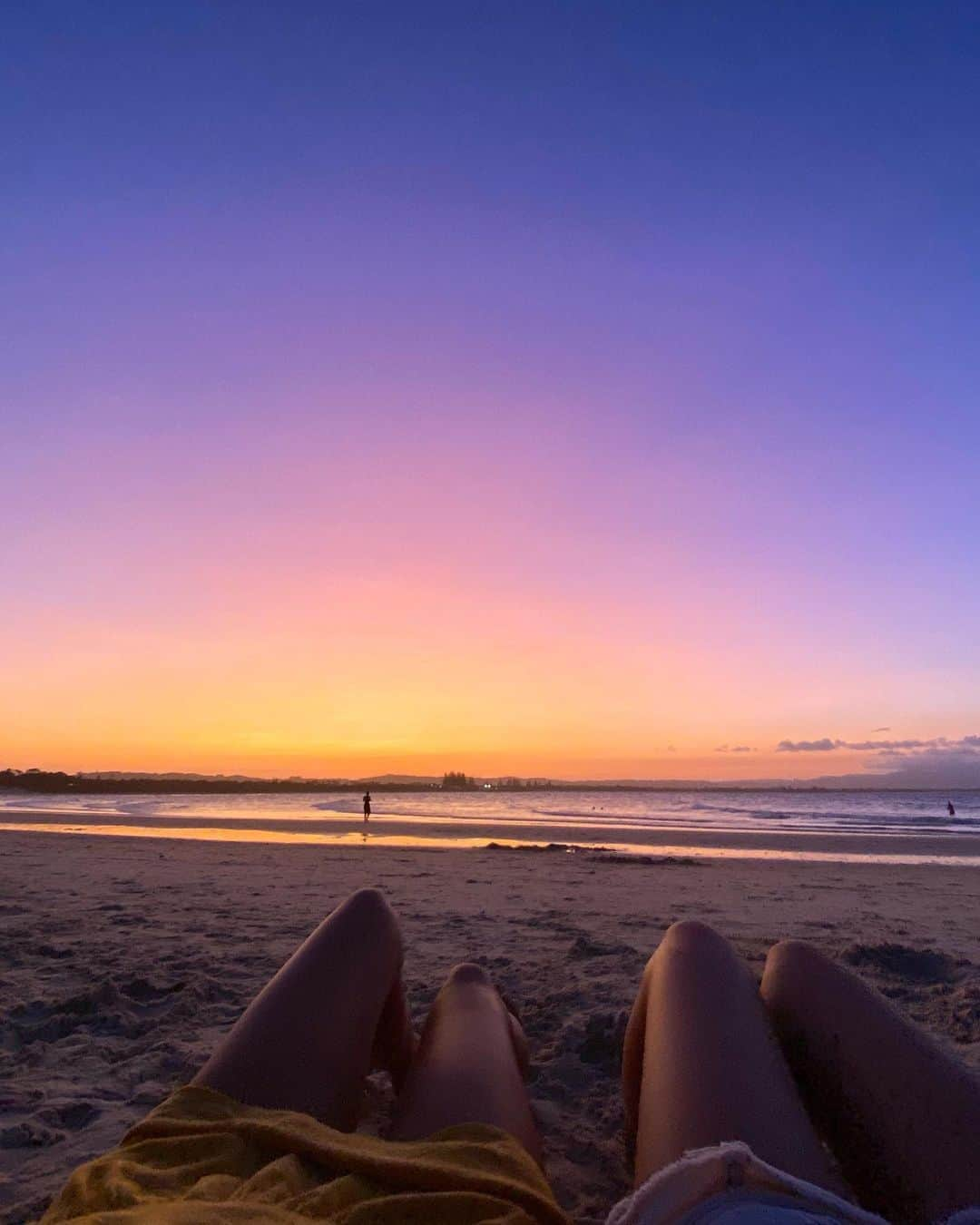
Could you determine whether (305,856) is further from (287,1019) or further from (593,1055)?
(287,1019)

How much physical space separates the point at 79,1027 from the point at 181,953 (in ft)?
4.52

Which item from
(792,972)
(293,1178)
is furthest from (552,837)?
(293,1178)

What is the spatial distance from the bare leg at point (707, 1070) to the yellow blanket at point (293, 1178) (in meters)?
0.38

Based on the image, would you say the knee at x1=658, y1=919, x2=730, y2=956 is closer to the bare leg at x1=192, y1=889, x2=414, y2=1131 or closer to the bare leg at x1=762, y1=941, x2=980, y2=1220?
the bare leg at x1=762, y1=941, x2=980, y2=1220

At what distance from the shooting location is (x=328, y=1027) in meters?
1.99

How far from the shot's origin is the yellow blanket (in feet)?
3.71

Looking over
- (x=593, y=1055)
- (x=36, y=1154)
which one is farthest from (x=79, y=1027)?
(x=593, y=1055)

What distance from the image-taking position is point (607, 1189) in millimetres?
2410

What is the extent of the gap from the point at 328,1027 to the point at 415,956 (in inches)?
138

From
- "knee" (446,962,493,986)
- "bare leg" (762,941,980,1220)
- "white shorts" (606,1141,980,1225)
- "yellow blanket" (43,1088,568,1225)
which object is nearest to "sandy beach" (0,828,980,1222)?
"knee" (446,962,493,986)

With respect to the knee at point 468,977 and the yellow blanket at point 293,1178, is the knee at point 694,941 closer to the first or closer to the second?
the knee at point 468,977

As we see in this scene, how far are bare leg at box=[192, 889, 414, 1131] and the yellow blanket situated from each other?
246mm

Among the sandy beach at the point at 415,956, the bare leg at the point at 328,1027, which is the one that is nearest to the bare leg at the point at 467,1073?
the bare leg at the point at 328,1027

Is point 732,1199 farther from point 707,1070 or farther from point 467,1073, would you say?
point 467,1073
